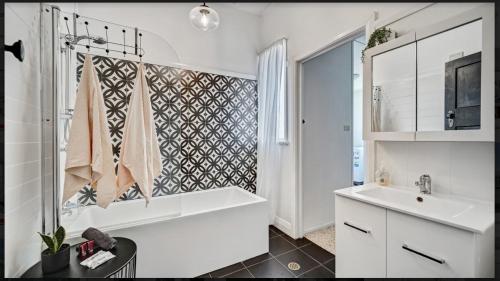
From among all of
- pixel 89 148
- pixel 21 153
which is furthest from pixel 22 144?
pixel 89 148

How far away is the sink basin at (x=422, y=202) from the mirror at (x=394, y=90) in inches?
17.0

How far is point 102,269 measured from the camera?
1146 millimetres

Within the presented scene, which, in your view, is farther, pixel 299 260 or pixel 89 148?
pixel 299 260

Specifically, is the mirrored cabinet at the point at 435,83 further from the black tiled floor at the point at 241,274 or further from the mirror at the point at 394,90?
the black tiled floor at the point at 241,274

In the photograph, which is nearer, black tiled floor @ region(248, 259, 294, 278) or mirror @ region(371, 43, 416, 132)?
mirror @ region(371, 43, 416, 132)

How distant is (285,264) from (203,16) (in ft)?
7.47

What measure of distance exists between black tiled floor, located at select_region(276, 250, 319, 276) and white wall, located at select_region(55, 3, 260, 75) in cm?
227

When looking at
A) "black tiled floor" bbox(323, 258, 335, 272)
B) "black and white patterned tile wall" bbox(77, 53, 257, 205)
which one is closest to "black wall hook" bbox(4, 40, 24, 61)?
"black and white patterned tile wall" bbox(77, 53, 257, 205)

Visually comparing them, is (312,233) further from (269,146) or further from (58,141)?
(58,141)

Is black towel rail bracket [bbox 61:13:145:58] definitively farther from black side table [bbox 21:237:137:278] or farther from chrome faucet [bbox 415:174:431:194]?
chrome faucet [bbox 415:174:431:194]

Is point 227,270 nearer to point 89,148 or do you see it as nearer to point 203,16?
point 89,148

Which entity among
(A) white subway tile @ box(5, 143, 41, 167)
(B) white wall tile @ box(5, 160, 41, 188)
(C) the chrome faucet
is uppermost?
(A) white subway tile @ box(5, 143, 41, 167)

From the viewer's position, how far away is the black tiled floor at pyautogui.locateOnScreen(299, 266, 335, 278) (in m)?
1.91

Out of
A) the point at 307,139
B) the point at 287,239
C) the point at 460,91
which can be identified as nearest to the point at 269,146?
the point at 307,139
